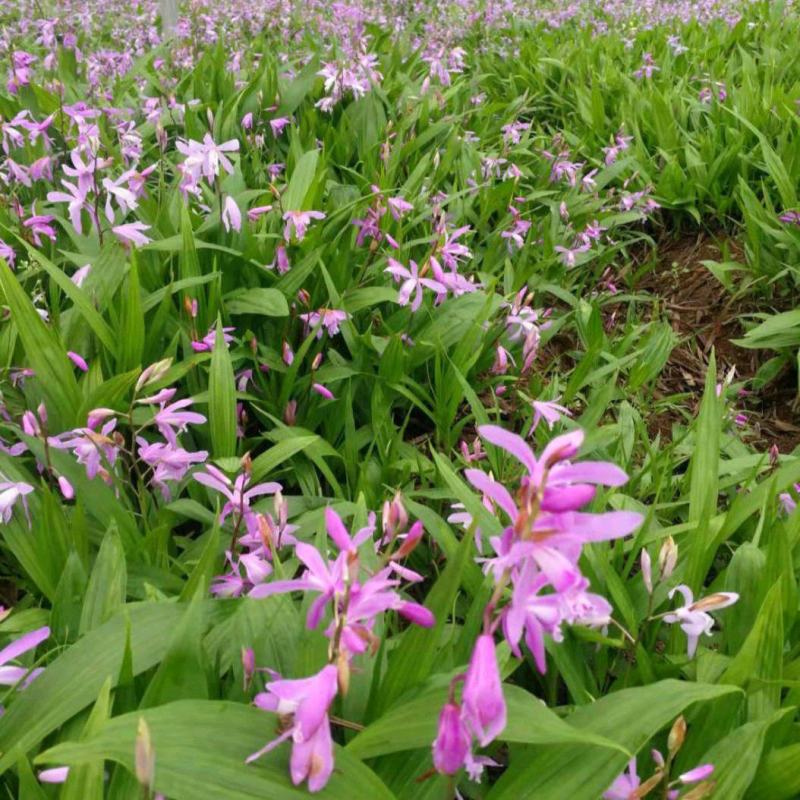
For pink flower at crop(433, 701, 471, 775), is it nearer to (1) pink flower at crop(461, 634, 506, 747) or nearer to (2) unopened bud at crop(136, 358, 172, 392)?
(1) pink flower at crop(461, 634, 506, 747)

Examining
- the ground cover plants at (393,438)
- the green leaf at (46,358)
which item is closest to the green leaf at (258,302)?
the ground cover plants at (393,438)

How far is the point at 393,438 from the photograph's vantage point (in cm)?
201

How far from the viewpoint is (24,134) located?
9.42ft

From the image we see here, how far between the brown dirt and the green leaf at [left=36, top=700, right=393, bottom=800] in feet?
5.87

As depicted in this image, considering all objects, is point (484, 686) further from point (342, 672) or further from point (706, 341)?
point (706, 341)

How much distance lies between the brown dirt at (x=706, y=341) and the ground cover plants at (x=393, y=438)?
0.01 metres

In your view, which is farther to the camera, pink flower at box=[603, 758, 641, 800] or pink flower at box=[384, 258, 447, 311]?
pink flower at box=[384, 258, 447, 311]

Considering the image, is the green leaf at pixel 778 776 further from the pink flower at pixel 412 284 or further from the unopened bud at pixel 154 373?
the pink flower at pixel 412 284

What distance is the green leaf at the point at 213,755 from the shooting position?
0.83m

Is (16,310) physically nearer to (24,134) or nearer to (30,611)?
(30,611)

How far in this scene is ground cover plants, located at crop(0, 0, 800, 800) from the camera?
0.88 m

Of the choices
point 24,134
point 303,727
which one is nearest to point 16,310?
point 303,727

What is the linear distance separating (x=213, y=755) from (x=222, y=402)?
3.08ft

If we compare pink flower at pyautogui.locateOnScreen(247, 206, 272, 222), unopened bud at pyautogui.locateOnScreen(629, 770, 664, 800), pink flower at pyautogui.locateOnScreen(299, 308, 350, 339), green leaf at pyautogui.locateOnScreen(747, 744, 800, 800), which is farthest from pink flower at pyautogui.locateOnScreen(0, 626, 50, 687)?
pink flower at pyautogui.locateOnScreen(247, 206, 272, 222)
